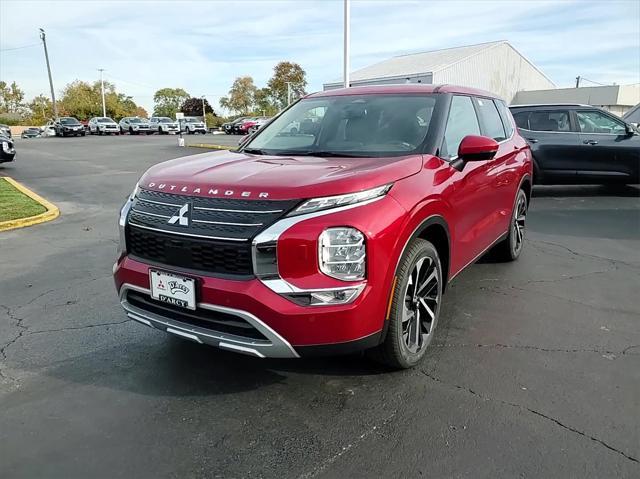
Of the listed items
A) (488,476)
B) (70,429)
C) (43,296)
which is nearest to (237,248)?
(70,429)

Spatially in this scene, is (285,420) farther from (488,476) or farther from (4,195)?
(4,195)

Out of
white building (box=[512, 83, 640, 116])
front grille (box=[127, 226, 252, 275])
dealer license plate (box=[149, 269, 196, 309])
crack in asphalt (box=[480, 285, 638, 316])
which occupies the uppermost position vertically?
white building (box=[512, 83, 640, 116])

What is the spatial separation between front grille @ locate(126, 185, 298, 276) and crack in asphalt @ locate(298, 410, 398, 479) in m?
1.00

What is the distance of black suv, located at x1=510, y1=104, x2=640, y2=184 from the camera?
32.3 ft

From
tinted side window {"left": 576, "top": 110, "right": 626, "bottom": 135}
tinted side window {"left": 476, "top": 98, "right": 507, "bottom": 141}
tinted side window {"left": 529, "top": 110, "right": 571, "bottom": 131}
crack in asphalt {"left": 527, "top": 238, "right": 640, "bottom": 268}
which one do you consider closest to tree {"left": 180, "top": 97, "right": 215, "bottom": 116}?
tinted side window {"left": 529, "top": 110, "right": 571, "bottom": 131}

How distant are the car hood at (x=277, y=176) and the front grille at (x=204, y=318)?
0.66 m

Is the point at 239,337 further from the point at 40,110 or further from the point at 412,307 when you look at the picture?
the point at 40,110

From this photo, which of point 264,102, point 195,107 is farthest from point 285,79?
point 195,107

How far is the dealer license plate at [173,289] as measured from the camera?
110 inches

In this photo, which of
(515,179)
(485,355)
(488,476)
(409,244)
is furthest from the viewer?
(515,179)

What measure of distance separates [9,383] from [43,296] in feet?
5.52

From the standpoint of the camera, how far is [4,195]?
32.6ft

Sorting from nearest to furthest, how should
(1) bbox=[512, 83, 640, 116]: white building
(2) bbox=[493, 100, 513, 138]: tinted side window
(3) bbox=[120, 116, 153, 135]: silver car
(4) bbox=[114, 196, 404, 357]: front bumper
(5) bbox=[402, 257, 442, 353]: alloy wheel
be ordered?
(4) bbox=[114, 196, 404, 357]: front bumper, (5) bbox=[402, 257, 442, 353]: alloy wheel, (2) bbox=[493, 100, 513, 138]: tinted side window, (1) bbox=[512, 83, 640, 116]: white building, (3) bbox=[120, 116, 153, 135]: silver car

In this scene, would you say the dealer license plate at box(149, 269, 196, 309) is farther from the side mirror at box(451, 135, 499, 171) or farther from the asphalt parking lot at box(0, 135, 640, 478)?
the side mirror at box(451, 135, 499, 171)
